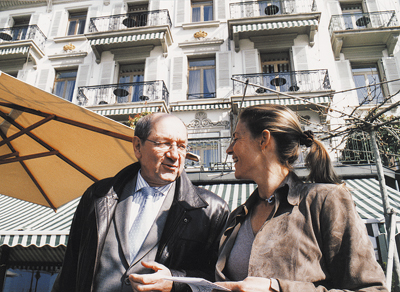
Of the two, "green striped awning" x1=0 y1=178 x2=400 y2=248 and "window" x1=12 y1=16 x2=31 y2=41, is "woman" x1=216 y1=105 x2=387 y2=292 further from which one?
"window" x1=12 y1=16 x2=31 y2=41

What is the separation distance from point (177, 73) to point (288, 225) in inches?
422

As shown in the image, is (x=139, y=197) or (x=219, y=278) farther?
(x=139, y=197)

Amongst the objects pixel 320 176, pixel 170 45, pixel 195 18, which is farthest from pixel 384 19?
pixel 320 176

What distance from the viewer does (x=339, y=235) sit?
1.11 meters

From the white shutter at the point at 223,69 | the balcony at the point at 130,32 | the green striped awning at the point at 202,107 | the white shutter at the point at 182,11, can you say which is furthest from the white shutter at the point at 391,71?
the balcony at the point at 130,32

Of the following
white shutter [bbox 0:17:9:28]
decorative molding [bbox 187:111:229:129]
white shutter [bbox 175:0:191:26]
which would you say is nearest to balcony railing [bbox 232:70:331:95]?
decorative molding [bbox 187:111:229:129]

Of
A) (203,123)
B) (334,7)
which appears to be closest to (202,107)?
(203,123)

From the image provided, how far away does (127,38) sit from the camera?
37.7ft

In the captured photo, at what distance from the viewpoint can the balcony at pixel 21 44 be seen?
1200cm

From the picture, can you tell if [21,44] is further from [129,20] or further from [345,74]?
[345,74]

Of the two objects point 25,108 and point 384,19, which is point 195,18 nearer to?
point 384,19

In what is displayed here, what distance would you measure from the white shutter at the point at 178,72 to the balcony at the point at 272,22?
7.49ft

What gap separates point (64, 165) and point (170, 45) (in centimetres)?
Answer: 978

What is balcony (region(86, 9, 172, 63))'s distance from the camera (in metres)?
11.4
